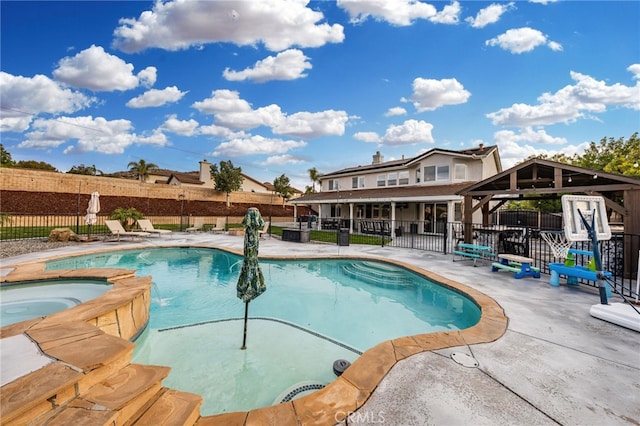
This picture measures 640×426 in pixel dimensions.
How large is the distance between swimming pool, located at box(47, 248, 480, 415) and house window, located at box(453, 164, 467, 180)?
1194cm

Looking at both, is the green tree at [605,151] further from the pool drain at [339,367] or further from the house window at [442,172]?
the pool drain at [339,367]

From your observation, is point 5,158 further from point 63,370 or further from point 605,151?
point 605,151

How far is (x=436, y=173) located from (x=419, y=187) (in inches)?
59.2

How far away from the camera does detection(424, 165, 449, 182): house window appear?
60.3 ft

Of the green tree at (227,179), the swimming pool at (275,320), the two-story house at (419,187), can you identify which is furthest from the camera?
the green tree at (227,179)

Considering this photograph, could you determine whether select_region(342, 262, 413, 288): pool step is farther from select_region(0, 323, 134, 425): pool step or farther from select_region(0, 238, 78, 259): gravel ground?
select_region(0, 238, 78, 259): gravel ground

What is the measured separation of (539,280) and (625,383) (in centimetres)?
495

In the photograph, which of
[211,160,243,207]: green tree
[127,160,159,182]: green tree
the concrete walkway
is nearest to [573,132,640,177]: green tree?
the concrete walkway

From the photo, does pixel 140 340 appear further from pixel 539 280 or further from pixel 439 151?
pixel 439 151

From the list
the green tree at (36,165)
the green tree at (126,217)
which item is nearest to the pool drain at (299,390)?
the green tree at (126,217)

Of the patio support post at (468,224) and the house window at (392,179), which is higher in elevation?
the house window at (392,179)

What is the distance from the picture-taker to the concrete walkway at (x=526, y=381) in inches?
83.4

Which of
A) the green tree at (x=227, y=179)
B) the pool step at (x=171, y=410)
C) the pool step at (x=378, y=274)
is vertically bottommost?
the pool step at (x=378, y=274)

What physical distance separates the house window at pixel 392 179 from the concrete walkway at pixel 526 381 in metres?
17.8
